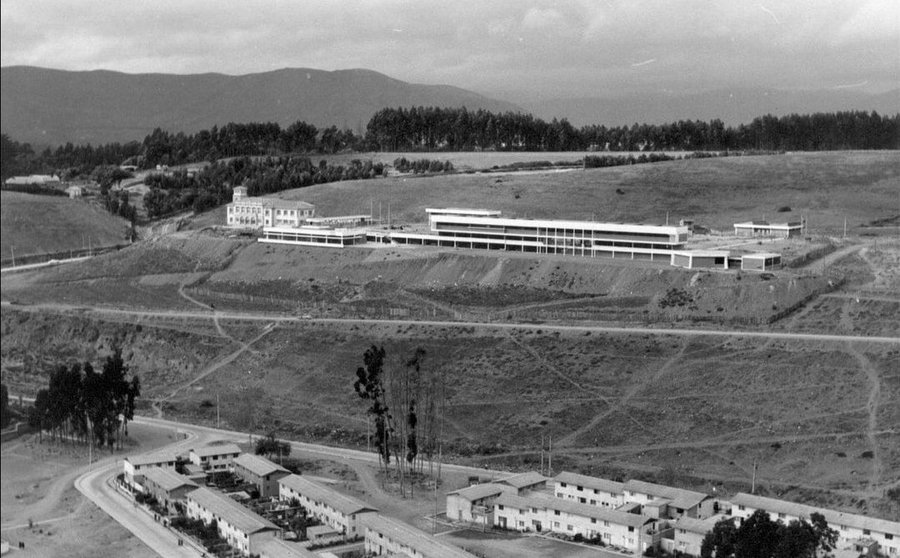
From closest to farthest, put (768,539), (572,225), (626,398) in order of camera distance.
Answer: (768,539) < (626,398) < (572,225)

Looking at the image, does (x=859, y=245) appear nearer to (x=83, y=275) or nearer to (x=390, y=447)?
(x=390, y=447)

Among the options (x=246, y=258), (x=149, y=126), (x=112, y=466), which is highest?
(x=149, y=126)

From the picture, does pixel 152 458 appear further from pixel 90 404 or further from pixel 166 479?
pixel 90 404

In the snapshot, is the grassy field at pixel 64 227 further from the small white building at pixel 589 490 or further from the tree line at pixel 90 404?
the small white building at pixel 589 490

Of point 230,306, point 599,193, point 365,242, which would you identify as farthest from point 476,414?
point 599,193

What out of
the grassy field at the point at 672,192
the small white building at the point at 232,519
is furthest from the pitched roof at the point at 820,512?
the grassy field at the point at 672,192

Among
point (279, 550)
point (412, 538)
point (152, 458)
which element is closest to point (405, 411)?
point (152, 458)

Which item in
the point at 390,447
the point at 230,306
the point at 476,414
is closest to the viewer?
the point at 390,447
